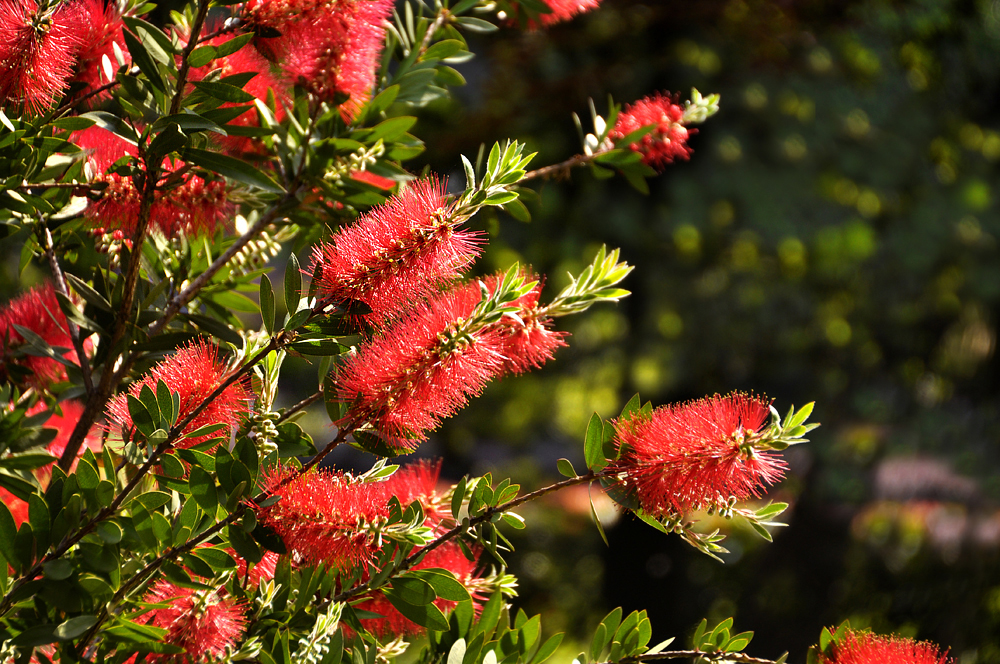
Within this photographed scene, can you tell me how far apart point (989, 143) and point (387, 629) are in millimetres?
2535

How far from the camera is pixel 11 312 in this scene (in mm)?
625

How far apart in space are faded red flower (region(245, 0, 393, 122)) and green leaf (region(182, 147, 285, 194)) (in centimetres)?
8

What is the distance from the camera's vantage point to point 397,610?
0.51 meters

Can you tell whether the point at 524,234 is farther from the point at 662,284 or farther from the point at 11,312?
the point at 11,312

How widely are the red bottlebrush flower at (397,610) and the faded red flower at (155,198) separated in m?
0.29

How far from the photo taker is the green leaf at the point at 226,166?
49 cm

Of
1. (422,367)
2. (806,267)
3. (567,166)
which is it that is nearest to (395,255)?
(422,367)

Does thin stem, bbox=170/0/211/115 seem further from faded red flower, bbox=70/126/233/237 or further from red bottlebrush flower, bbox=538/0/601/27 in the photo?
red bottlebrush flower, bbox=538/0/601/27

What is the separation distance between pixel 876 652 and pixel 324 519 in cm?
36

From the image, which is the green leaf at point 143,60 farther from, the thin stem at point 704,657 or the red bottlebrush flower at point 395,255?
the thin stem at point 704,657

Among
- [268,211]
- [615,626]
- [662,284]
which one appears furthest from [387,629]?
[662,284]

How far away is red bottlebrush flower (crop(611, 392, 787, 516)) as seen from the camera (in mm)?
441

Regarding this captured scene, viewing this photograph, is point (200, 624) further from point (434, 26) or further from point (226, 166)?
point (434, 26)

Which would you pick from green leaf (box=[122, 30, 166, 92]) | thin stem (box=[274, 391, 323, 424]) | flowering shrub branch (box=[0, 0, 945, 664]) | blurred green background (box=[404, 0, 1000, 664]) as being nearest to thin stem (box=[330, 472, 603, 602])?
flowering shrub branch (box=[0, 0, 945, 664])
